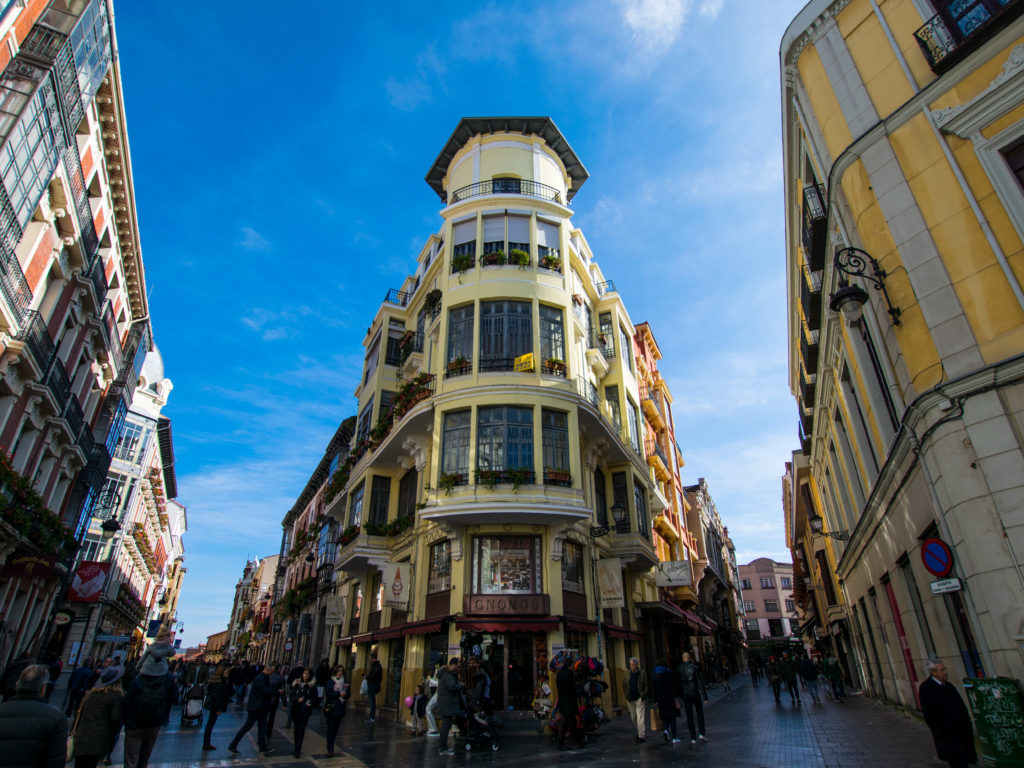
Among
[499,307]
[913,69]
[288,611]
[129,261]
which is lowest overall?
[288,611]

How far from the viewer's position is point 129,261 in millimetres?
24281

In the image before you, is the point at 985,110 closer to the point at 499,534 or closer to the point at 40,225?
the point at 499,534

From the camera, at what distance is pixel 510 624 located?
581 inches

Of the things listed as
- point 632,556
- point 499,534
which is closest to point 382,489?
point 499,534

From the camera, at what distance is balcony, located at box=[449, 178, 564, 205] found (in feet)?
75.9

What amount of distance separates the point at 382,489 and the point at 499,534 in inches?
342

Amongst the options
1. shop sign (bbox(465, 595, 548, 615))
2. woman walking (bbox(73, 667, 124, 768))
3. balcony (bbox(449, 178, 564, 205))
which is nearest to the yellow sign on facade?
shop sign (bbox(465, 595, 548, 615))

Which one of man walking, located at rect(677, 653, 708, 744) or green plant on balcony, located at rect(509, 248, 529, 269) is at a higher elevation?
green plant on balcony, located at rect(509, 248, 529, 269)

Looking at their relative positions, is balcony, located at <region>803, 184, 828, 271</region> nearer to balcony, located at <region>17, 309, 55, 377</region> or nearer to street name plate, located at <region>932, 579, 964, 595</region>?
street name plate, located at <region>932, 579, 964, 595</region>

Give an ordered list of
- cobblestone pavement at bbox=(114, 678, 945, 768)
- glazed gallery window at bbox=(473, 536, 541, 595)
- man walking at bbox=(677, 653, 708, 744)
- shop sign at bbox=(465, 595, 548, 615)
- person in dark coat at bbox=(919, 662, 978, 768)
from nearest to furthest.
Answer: person in dark coat at bbox=(919, 662, 978, 768) → cobblestone pavement at bbox=(114, 678, 945, 768) → man walking at bbox=(677, 653, 708, 744) → shop sign at bbox=(465, 595, 548, 615) → glazed gallery window at bbox=(473, 536, 541, 595)

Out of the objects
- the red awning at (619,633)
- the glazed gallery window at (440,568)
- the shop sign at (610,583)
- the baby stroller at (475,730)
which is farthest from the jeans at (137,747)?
the shop sign at (610,583)

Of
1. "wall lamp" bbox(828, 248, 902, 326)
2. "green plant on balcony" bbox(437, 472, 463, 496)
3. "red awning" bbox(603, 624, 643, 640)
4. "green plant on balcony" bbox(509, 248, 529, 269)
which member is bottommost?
"red awning" bbox(603, 624, 643, 640)

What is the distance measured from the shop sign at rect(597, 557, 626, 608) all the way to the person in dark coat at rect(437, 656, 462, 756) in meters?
8.35

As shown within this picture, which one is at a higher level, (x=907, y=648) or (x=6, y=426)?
(x=6, y=426)
